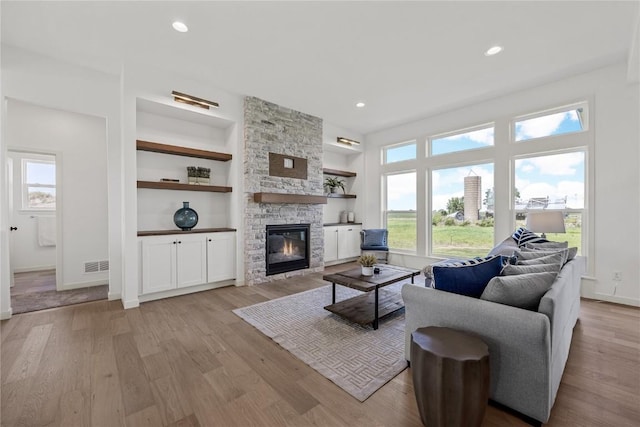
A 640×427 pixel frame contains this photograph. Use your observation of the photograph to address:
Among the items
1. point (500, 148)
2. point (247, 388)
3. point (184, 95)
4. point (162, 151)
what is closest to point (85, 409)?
point (247, 388)

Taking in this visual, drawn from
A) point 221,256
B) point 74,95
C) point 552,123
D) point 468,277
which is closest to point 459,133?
point 552,123

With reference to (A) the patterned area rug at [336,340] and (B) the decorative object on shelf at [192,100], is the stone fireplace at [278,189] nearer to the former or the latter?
(B) the decorative object on shelf at [192,100]

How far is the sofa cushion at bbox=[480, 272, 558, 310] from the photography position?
62.7 inches

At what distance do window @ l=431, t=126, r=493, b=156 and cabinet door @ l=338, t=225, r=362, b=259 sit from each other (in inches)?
94.7

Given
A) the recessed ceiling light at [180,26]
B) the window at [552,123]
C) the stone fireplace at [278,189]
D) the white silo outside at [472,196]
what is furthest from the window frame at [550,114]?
the recessed ceiling light at [180,26]

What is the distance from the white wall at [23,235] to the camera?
16.5 feet

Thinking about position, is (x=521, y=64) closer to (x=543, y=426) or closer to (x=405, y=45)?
(x=405, y=45)

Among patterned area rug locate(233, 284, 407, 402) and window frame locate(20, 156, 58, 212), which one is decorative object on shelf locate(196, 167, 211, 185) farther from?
window frame locate(20, 156, 58, 212)

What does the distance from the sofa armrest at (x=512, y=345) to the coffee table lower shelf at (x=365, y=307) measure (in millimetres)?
1114

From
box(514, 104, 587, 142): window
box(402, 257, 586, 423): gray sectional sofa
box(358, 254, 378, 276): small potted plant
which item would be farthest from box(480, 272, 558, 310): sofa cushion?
box(514, 104, 587, 142): window

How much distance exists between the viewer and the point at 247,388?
1.82 metres

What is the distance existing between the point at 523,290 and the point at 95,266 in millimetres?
5663

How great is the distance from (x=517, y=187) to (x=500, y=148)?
706mm

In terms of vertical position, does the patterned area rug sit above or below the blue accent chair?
below
